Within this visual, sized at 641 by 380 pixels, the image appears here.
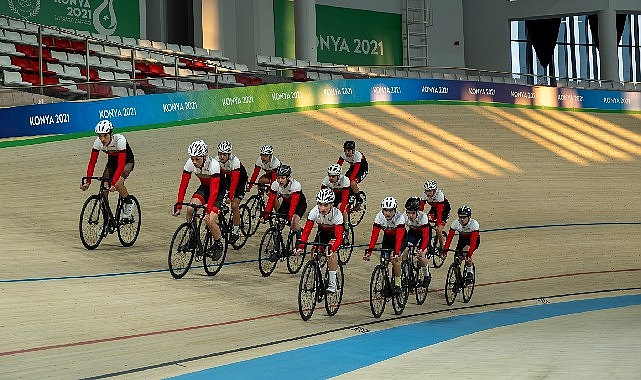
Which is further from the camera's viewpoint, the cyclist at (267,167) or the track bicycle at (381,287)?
the cyclist at (267,167)

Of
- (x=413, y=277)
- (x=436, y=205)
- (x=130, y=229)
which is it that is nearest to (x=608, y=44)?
(x=436, y=205)

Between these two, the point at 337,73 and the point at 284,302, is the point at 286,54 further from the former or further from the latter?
the point at 284,302

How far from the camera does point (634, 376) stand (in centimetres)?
677

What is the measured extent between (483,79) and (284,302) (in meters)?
12.3

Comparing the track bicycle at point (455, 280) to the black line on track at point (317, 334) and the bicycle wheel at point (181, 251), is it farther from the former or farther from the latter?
the bicycle wheel at point (181, 251)

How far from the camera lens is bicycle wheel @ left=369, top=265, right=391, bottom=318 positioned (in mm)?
10211

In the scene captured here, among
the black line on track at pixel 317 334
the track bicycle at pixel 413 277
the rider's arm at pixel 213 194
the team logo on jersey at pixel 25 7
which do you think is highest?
the team logo on jersey at pixel 25 7

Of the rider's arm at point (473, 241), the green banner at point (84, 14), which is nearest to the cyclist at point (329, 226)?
the rider's arm at point (473, 241)

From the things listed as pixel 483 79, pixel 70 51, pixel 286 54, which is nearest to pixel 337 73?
pixel 483 79

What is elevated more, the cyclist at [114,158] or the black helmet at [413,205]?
the cyclist at [114,158]

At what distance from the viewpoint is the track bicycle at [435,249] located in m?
12.6

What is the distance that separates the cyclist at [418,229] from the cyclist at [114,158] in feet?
9.60

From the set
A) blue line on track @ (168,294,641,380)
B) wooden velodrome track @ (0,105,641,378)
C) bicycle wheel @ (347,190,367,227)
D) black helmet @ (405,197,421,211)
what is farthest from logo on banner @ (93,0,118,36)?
blue line on track @ (168,294,641,380)

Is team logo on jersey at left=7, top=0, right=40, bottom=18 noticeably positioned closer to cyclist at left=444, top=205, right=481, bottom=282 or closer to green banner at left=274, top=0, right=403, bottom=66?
green banner at left=274, top=0, right=403, bottom=66
